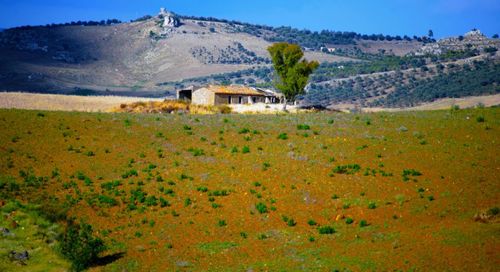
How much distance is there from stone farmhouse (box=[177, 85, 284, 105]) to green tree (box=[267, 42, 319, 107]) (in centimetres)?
1064

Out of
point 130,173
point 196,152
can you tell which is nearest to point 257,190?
point 196,152

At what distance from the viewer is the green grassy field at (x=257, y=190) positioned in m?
22.6

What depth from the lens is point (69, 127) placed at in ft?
140

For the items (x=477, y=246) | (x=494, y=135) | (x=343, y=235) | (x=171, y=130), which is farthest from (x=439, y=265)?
(x=171, y=130)

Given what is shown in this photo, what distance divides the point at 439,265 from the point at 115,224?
15.7 m

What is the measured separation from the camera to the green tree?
228 ft

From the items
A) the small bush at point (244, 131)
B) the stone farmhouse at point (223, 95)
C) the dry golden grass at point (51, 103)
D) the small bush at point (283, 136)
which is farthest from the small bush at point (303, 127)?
the dry golden grass at point (51, 103)

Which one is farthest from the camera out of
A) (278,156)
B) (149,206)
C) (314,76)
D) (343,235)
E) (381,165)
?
(314,76)

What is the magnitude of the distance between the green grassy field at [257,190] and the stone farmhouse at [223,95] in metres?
30.3

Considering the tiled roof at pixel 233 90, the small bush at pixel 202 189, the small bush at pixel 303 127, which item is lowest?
the small bush at pixel 202 189

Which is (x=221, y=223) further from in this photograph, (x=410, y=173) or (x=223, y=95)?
(x=223, y=95)

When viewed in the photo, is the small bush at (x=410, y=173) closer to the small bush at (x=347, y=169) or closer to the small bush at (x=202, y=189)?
the small bush at (x=347, y=169)

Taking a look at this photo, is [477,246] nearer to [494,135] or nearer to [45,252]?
[45,252]

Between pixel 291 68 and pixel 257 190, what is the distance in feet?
132
